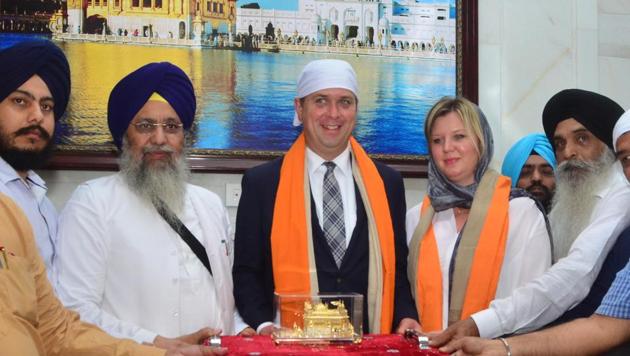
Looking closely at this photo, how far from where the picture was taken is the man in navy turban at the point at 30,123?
2857 mm

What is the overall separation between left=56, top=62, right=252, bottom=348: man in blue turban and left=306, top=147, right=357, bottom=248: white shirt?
0.44 meters

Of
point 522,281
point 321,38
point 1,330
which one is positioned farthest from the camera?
point 321,38

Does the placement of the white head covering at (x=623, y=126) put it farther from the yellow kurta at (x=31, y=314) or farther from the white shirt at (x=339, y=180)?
the yellow kurta at (x=31, y=314)

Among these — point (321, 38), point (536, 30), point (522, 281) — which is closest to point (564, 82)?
point (536, 30)

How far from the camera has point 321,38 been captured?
14.9 feet

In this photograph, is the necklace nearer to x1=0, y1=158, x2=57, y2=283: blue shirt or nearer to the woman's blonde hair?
the woman's blonde hair

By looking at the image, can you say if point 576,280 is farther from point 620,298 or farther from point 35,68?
point 35,68

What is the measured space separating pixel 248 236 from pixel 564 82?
2.80m

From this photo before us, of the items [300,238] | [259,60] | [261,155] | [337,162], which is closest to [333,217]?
[300,238]

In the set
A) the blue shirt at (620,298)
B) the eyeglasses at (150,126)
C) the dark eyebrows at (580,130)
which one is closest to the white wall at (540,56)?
the dark eyebrows at (580,130)

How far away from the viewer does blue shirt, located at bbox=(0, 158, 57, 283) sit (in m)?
2.79

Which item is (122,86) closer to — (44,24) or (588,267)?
(44,24)

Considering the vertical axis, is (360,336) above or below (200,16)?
below

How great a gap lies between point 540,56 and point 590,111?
4.37 feet
